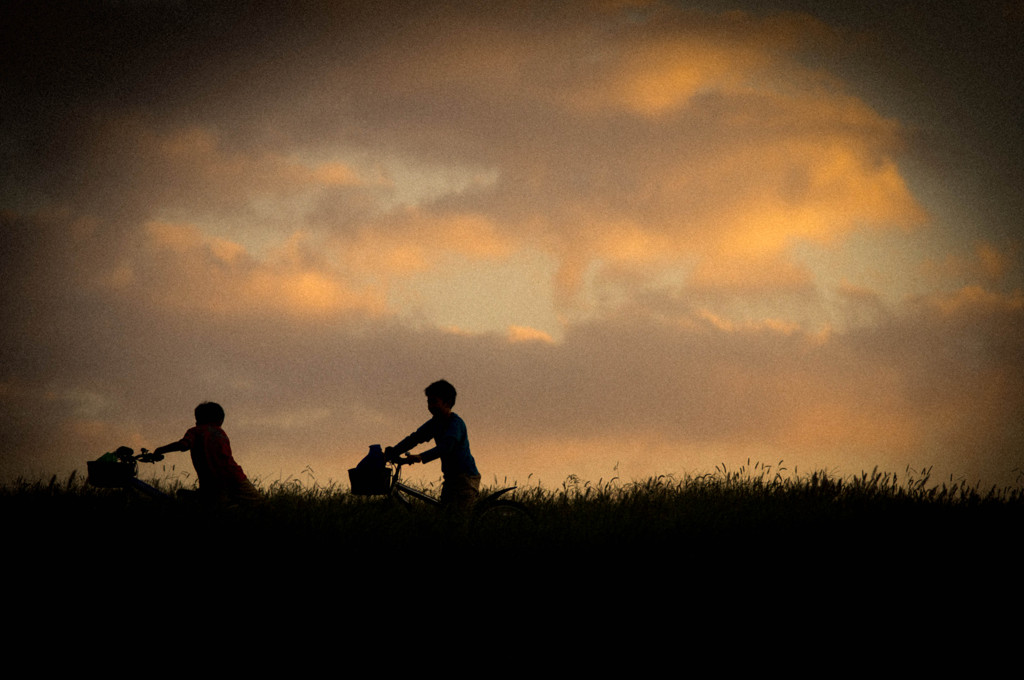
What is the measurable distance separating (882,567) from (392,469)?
4.86 metres

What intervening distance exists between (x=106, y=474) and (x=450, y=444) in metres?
3.63

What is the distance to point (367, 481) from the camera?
8359 mm

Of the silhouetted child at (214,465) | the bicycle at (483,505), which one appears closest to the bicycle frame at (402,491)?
the bicycle at (483,505)

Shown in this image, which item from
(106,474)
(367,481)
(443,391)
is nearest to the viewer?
(367,481)

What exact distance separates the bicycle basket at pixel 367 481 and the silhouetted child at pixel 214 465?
1.47 m

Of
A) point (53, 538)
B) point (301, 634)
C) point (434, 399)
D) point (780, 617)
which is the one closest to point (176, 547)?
point (53, 538)

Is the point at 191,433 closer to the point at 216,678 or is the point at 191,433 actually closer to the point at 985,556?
the point at 216,678

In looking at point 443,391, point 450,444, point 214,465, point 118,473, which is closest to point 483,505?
point 450,444

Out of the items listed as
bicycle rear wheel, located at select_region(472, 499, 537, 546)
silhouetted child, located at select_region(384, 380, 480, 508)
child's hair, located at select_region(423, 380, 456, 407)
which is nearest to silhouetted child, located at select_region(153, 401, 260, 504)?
silhouetted child, located at select_region(384, 380, 480, 508)

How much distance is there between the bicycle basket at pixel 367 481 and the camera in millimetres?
8344

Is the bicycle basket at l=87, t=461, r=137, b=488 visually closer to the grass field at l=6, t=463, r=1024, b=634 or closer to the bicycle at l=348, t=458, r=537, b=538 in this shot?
the grass field at l=6, t=463, r=1024, b=634

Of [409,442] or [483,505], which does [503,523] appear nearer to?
[483,505]

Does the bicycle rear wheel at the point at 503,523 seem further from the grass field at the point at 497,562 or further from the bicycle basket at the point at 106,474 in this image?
the bicycle basket at the point at 106,474

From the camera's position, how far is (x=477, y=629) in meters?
6.04
